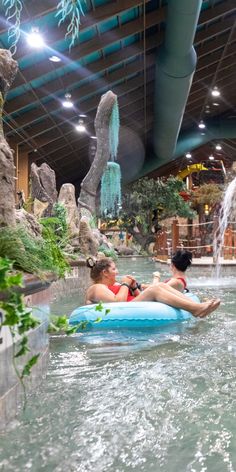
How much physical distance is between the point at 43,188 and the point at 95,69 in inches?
139

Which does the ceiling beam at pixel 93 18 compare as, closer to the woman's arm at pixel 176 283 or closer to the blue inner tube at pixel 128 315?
the woman's arm at pixel 176 283

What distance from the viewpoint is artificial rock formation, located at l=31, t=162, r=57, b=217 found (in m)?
8.53

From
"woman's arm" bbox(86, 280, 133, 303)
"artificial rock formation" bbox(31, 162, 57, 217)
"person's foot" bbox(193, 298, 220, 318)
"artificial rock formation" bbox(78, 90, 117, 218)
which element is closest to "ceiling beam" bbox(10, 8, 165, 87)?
"artificial rock formation" bbox(78, 90, 117, 218)

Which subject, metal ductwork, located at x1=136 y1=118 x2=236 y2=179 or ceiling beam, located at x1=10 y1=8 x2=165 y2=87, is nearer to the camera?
ceiling beam, located at x1=10 y1=8 x2=165 y2=87

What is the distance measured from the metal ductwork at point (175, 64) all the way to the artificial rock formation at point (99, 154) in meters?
1.80

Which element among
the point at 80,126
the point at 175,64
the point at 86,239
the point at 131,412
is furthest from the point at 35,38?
the point at 131,412

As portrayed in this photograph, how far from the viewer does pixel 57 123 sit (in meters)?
13.6

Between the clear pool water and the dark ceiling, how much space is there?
20.0ft

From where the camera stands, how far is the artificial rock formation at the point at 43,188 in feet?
28.0

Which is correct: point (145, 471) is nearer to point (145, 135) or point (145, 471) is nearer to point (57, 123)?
point (57, 123)

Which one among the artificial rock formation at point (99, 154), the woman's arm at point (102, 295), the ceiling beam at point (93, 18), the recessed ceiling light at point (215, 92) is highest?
the recessed ceiling light at point (215, 92)

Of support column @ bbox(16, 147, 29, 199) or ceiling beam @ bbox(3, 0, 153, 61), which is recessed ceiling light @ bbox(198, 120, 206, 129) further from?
ceiling beam @ bbox(3, 0, 153, 61)

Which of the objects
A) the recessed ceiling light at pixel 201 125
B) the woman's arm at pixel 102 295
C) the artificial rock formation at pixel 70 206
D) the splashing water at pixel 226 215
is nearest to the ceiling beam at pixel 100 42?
the artificial rock formation at pixel 70 206

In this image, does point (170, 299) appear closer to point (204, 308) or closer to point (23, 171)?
point (204, 308)
